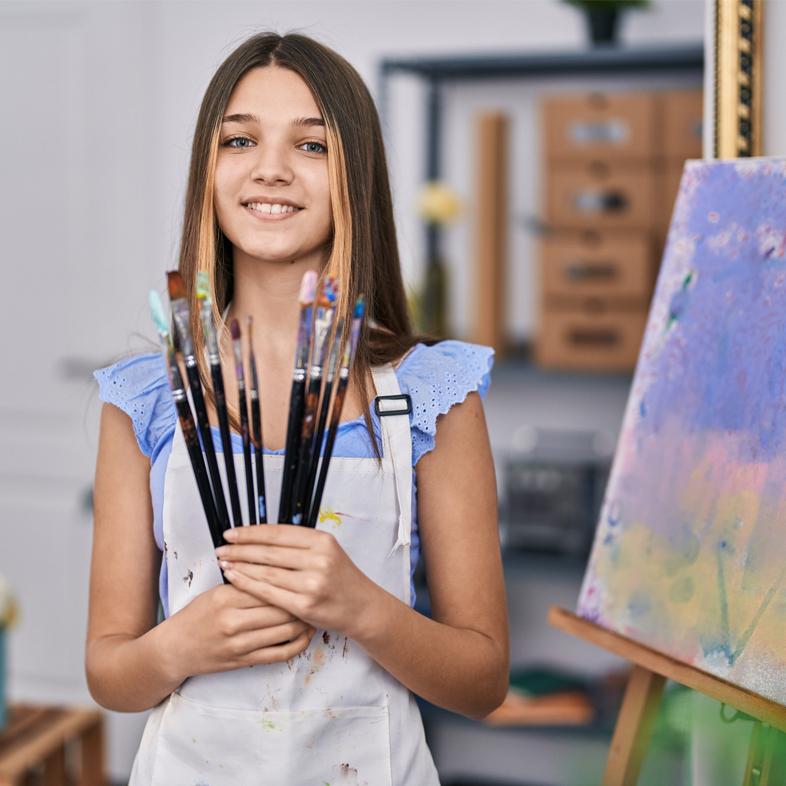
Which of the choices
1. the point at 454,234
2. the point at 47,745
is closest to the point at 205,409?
the point at 47,745

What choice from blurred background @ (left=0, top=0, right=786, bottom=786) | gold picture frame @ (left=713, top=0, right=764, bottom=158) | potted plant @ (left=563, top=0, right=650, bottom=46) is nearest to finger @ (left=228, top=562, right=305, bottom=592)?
gold picture frame @ (left=713, top=0, right=764, bottom=158)

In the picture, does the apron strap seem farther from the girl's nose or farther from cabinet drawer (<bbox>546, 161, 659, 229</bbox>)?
cabinet drawer (<bbox>546, 161, 659, 229</bbox>)

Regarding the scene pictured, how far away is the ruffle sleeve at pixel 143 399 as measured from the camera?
1219 mm

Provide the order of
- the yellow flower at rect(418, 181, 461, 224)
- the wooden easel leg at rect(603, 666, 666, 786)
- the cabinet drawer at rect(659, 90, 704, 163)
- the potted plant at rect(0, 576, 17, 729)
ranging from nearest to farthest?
the wooden easel leg at rect(603, 666, 666, 786)
the potted plant at rect(0, 576, 17, 729)
the cabinet drawer at rect(659, 90, 704, 163)
the yellow flower at rect(418, 181, 461, 224)

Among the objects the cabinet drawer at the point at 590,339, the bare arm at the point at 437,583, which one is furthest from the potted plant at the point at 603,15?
the bare arm at the point at 437,583

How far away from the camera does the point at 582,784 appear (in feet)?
2.93

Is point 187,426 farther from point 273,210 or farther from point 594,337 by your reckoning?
point 594,337

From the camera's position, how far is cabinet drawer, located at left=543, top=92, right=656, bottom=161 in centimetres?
258

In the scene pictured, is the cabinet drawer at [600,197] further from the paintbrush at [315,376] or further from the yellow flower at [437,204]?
the paintbrush at [315,376]

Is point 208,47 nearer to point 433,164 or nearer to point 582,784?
point 433,164

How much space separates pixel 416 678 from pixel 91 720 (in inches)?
68.2

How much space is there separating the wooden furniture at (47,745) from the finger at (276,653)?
150cm

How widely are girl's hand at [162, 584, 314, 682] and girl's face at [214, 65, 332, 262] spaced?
352 mm

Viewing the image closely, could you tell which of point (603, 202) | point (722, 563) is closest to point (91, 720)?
point (603, 202)
